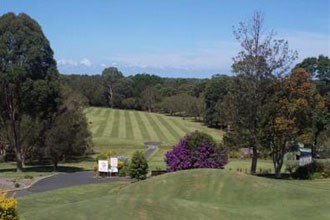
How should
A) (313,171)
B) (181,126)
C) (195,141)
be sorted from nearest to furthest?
(195,141), (313,171), (181,126)

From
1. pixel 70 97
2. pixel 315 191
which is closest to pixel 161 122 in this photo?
pixel 70 97

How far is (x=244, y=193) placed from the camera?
1080 inches

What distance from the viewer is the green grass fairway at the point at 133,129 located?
9269cm

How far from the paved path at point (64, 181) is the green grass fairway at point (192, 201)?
→ 3.80m

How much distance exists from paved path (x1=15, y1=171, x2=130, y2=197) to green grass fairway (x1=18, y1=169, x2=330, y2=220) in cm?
380

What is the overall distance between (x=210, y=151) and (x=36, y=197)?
12877mm

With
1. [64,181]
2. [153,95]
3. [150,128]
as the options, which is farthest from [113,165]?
[153,95]

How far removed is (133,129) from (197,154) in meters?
82.7

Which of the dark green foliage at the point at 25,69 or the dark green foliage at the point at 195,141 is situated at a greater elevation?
the dark green foliage at the point at 25,69

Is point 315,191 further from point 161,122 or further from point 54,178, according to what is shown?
point 161,122

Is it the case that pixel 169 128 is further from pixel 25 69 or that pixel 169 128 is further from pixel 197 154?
pixel 197 154

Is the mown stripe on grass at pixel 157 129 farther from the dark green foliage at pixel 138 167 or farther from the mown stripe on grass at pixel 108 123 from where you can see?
the dark green foliage at pixel 138 167

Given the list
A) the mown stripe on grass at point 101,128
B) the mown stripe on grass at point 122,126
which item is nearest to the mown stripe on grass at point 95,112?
the mown stripe on grass at point 101,128

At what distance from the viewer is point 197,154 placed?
37.3 metres
